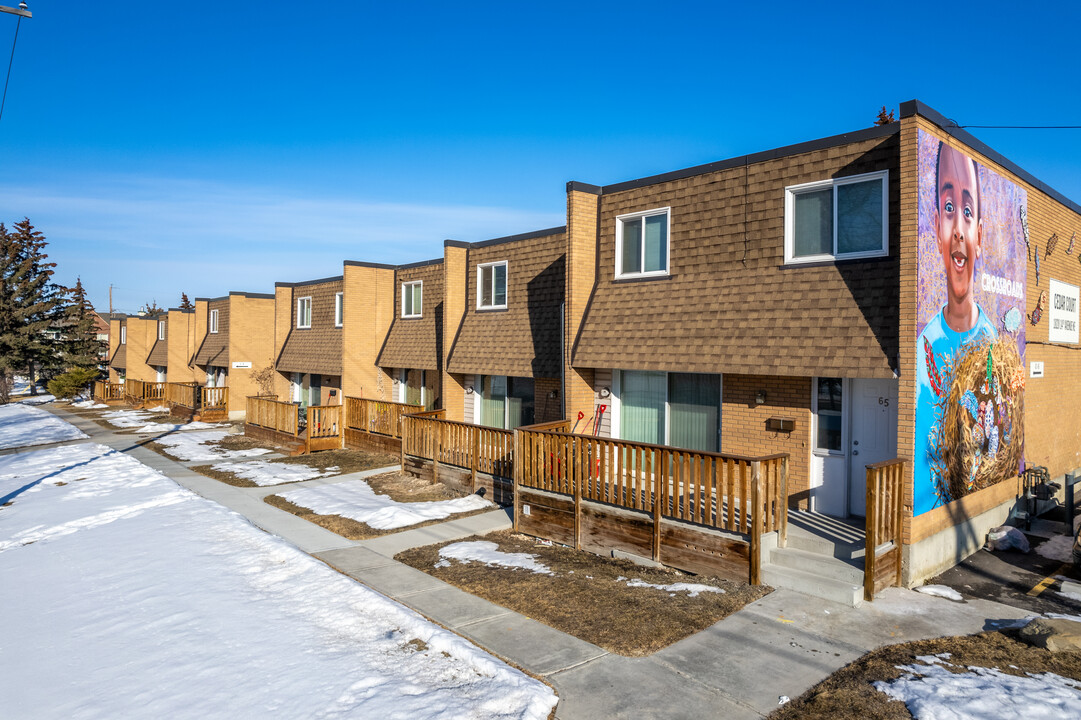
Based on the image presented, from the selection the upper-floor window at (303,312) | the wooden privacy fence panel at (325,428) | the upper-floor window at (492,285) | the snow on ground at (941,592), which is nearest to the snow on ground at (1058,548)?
the snow on ground at (941,592)

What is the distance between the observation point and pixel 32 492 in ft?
49.4

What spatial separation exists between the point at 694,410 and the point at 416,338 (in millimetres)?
11406

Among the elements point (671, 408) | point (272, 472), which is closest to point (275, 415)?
point (272, 472)

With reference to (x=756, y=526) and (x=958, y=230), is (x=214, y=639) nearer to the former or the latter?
(x=756, y=526)

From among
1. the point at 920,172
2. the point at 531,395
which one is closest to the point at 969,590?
the point at 920,172

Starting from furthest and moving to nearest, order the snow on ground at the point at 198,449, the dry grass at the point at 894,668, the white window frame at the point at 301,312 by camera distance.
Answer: the white window frame at the point at 301,312 → the snow on ground at the point at 198,449 → the dry grass at the point at 894,668

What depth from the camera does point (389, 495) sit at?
13750 mm

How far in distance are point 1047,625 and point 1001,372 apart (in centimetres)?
536

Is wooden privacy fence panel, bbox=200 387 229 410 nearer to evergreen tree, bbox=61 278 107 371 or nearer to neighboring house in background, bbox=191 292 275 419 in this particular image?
neighboring house in background, bbox=191 292 275 419

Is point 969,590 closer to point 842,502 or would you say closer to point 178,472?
point 842,502

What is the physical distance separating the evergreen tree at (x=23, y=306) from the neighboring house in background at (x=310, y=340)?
30308 millimetres

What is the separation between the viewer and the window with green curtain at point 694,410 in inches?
443

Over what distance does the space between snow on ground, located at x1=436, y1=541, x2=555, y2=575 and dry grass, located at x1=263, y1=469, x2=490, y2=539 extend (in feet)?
5.11

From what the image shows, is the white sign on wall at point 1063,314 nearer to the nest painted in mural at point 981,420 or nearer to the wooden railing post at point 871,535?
the nest painted in mural at point 981,420
